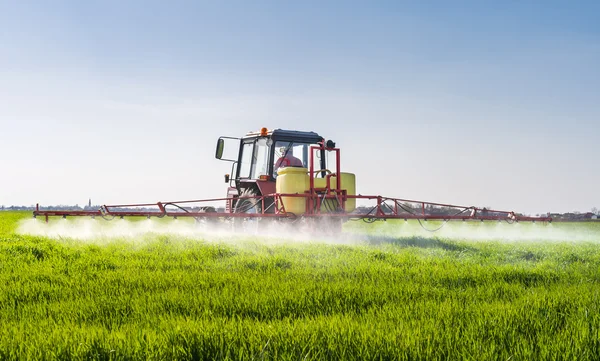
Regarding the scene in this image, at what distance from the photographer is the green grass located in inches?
142

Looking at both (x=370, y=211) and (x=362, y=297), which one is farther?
(x=370, y=211)

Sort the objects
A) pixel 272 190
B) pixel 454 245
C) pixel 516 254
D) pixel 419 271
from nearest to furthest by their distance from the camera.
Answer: pixel 419 271
pixel 516 254
pixel 454 245
pixel 272 190

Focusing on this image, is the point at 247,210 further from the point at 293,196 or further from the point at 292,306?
the point at 292,306

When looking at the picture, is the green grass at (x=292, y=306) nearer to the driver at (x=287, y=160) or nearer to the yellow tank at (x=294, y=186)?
the yellow tank at (x=294, y=186)

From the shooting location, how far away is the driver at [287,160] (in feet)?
48.7

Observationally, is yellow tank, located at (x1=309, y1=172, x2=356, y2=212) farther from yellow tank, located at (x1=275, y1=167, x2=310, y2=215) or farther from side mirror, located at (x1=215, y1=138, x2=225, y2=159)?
side mirror, located at (x1=215, y1=138, x2=225, y2=159)

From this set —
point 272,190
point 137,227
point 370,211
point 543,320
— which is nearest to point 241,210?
point 272,190

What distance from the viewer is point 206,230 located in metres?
16.3

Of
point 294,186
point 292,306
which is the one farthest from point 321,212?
point 292,306

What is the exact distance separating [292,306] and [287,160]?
32.9 feet

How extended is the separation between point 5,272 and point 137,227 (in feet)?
28.2

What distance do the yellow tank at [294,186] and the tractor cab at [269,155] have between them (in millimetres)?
1194

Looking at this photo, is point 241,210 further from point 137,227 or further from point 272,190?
point 137,227

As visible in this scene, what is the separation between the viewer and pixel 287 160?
14.9 meters
